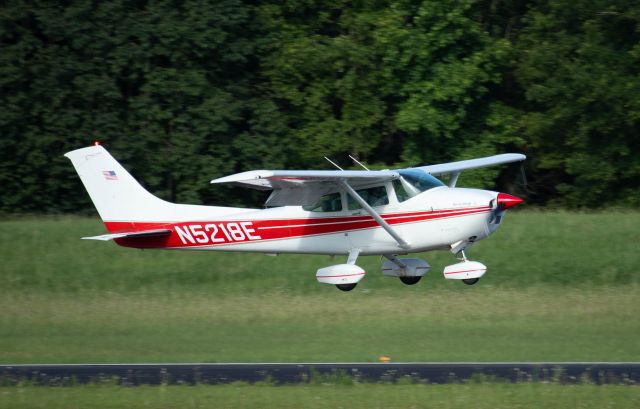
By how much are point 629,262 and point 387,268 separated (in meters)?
10.1

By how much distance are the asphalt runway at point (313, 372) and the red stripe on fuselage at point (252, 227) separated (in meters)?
2.13

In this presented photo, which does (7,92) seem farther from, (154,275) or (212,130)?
(154,275)

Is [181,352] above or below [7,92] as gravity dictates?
below

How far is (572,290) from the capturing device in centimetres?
2483

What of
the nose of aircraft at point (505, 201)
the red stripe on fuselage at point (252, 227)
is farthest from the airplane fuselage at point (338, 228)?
the nose of aircraft at point (505, 201)

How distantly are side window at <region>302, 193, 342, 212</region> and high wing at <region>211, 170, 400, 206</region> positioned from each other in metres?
0.09

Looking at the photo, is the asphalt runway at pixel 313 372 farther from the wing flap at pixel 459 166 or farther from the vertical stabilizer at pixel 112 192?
the wing flap at pixel 459 166

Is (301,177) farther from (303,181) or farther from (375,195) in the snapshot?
(375,195)

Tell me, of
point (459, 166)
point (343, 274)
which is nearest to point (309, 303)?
point (459, 166)

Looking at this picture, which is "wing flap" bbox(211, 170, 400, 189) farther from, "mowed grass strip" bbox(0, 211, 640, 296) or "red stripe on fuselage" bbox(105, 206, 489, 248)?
"mowed grass strip" bbox(0, 211, 640, 296)


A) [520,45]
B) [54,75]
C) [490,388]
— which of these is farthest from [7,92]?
[490,388]

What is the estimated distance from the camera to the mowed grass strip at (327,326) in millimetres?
19906

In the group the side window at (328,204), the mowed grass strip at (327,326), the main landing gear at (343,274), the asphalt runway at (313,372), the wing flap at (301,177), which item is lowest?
the mowed grass strip at (327,326)

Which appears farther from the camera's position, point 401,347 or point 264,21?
point 264,21
